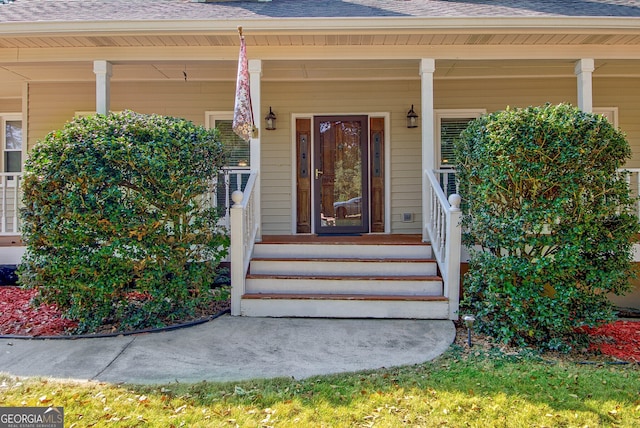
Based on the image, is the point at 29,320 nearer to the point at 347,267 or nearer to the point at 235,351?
the point at 235,351

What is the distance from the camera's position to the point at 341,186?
275 inches

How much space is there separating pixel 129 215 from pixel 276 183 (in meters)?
3.41

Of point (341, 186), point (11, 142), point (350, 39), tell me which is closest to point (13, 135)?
point (11, 142)

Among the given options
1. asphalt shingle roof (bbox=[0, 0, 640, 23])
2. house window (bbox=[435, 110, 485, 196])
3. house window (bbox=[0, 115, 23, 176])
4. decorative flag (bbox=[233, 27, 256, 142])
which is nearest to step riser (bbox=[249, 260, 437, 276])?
decorative flag (bbox=[233, 27, 256, 142])

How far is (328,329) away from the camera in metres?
4.14

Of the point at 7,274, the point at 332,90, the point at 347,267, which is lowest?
the point at 7,274

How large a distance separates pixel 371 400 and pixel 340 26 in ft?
13.4

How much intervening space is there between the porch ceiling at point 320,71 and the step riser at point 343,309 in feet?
10.9

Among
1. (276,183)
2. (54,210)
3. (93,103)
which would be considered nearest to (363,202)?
(276,183)

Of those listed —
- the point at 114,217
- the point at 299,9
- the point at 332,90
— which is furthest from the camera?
the point at 332,90

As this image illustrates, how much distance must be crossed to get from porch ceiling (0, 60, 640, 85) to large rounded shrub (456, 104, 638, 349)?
2.63m

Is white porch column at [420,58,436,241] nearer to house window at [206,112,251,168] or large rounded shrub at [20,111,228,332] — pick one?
large rounded shrub at [20,111,228,332]

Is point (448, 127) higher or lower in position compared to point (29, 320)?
higher

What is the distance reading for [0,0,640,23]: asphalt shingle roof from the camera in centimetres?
524
